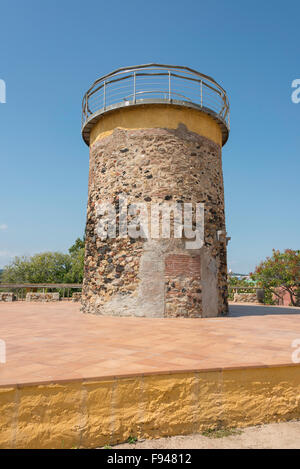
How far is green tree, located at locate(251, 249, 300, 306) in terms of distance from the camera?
17234 millimetres

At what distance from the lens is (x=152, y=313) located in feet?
26.1

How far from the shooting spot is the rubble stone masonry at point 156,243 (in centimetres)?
806

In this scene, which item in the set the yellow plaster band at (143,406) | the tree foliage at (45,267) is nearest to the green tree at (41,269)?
the tree foliage at (45,267)

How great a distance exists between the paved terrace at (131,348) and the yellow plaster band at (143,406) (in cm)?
10

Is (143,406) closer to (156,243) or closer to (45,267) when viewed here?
(156,243)

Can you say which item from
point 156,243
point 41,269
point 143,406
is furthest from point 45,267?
point 143,406

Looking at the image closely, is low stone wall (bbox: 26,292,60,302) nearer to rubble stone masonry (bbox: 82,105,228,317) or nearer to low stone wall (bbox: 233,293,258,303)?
rubble stone masonry (bbox: 82,105,228,317)

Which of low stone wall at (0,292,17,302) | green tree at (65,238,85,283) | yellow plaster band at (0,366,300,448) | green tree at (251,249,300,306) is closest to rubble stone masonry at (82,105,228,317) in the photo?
yellow plaster band at (0,366,300,448)

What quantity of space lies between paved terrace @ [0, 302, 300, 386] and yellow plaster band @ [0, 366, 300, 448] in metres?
0.10

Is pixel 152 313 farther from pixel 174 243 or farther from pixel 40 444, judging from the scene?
pixel 40 444

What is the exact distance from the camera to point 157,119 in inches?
339

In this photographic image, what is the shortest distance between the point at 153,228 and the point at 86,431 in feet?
18.6

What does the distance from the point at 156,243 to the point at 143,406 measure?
526cm

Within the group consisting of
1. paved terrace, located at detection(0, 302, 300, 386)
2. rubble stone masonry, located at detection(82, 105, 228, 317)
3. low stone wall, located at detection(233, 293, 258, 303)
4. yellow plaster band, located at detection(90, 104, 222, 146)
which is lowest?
low stone wall, located at detection(233, 293, 258, 303)
